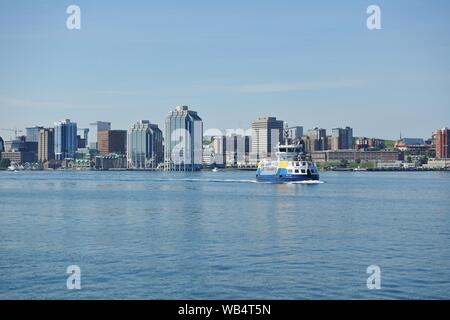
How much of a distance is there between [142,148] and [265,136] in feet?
113

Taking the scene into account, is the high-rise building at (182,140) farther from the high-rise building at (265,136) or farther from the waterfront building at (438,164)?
the waterfront building at (438,164)

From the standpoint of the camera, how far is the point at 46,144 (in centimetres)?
16262

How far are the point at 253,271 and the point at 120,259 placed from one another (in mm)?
3328

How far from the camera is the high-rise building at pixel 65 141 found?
526 feet

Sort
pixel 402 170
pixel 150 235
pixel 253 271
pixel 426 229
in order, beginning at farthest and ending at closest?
pixel 402 170 < pixel 426 229 < pixel 150 235 < pixel 253 271

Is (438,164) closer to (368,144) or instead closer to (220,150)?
(368,144)

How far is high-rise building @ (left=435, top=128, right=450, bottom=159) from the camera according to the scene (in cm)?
14125

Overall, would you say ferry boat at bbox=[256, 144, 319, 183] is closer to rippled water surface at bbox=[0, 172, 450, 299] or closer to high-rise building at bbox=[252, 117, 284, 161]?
rippled water surface at bbox=[0, 172, 450, 299]

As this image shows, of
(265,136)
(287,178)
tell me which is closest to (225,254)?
(287,178)

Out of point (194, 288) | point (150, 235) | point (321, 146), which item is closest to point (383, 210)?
point (150, 235)

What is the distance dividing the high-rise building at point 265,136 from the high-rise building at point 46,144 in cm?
5183

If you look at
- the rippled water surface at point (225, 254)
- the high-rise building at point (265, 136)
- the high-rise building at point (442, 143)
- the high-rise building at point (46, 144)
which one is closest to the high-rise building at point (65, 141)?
the high-rise building at point (46, 144)
